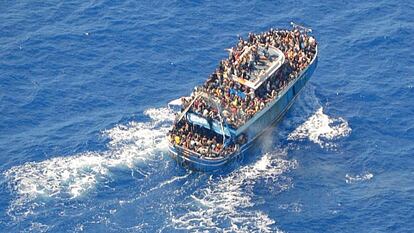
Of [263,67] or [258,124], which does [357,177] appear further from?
[263,67]

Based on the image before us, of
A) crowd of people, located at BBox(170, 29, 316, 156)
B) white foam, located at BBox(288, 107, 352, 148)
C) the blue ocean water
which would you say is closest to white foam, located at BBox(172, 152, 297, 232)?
the blue ocean water

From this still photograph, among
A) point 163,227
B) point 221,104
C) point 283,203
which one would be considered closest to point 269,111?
point 221,104

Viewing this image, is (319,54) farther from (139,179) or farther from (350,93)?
(139,179)

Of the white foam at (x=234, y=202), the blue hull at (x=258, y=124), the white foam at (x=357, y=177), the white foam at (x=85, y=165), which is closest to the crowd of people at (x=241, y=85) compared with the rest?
the blue hull at (x=258, y=124)

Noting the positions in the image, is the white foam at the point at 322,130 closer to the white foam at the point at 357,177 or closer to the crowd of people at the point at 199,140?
the white foam at the point at 357,177

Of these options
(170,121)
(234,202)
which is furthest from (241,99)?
(234,202)

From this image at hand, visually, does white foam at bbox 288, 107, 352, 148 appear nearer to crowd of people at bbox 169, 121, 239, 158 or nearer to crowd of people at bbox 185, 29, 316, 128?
crowd of people at bbox 185, 29, 316, 128
